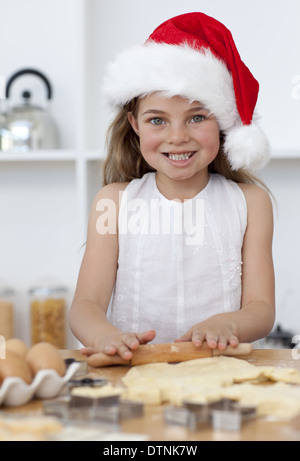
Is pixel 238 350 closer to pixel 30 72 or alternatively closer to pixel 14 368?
pixel 14 368

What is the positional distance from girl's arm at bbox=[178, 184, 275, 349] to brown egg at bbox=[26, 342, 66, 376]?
292 mm

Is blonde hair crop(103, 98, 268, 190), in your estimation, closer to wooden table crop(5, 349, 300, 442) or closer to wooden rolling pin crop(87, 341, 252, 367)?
wooden rolling pin crop(87, 341, 252, 367)

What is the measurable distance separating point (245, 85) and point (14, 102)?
1250 mm

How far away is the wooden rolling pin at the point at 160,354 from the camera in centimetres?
79

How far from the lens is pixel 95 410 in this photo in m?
0.53

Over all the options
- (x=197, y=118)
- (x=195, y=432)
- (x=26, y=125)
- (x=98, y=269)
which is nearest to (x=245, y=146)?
(x=197, y=118)

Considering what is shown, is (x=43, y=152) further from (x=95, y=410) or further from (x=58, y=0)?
(x=95, y=410)

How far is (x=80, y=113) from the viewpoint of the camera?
1.99 metres

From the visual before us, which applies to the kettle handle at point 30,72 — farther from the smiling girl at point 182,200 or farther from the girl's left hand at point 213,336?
the girl's left hand at point 213,336

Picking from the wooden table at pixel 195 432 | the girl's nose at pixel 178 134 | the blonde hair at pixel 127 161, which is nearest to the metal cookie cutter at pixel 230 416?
the wooden table at pixel 195 432

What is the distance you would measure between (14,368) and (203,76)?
0.74 meters

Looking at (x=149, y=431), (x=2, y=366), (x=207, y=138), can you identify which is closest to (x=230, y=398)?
(x=149, y=431)

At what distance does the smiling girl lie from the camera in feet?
3.87

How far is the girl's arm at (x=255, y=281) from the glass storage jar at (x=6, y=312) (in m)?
1.15
